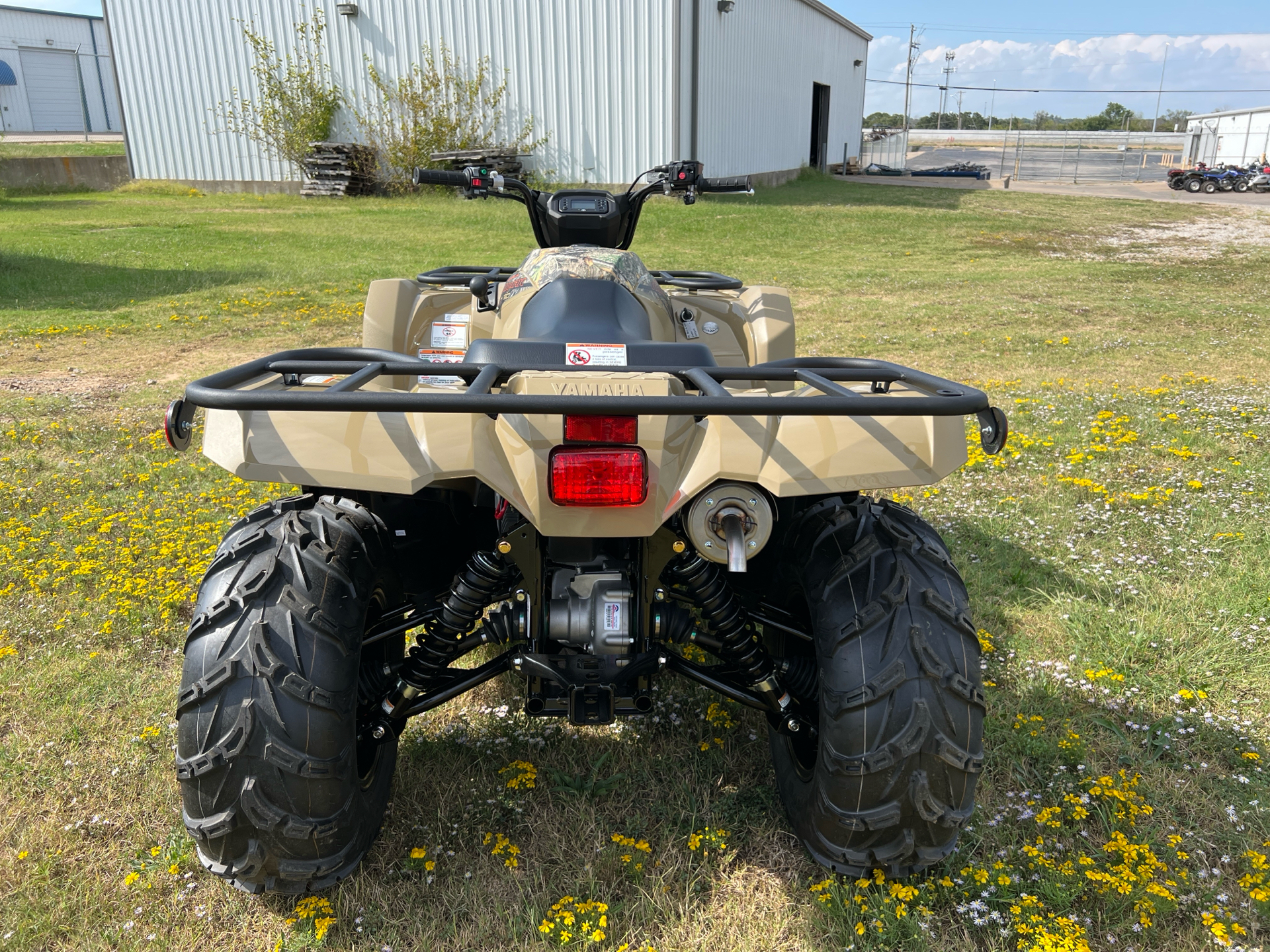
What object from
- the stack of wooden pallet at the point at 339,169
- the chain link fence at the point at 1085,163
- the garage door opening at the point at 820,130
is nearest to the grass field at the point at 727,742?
the stack of wooden pallet at the point at 339,169

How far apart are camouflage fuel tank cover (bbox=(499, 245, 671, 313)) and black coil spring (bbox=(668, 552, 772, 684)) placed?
0.95m

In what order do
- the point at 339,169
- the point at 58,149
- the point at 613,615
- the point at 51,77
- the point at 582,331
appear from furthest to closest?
the point at 51,77 → the point at 58,149 → the point at 339,169 → the point at 582,331 → the point at 613,615

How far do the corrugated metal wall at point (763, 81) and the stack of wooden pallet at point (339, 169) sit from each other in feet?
24.7

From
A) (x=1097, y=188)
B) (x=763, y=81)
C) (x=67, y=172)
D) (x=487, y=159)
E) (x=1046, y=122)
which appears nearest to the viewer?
(x=487, y=159)

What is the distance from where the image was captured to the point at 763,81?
82.6ft

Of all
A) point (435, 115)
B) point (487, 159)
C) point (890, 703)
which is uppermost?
point (435, 115)

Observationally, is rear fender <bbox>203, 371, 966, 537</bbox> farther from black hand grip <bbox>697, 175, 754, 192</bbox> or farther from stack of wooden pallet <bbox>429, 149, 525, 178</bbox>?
stack of wooden pallet <bbox>429, 149, 525, 178</bbox>

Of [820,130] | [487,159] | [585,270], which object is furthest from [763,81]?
[585,270]

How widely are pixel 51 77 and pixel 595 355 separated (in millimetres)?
55667

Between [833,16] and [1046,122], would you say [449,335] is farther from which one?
[1046,122]

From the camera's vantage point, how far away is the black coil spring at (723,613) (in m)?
2.31

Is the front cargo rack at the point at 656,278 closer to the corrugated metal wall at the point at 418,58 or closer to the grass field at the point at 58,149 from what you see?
the corrugated metal wall at the point at 418,58

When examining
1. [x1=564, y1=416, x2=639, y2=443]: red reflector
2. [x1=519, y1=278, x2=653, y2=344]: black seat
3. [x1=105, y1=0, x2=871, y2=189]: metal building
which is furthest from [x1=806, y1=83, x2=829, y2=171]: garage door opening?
[x1=564, y1=416, x2=639, y2=443]: red reflector

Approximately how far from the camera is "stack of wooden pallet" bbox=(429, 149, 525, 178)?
63.3 ft
